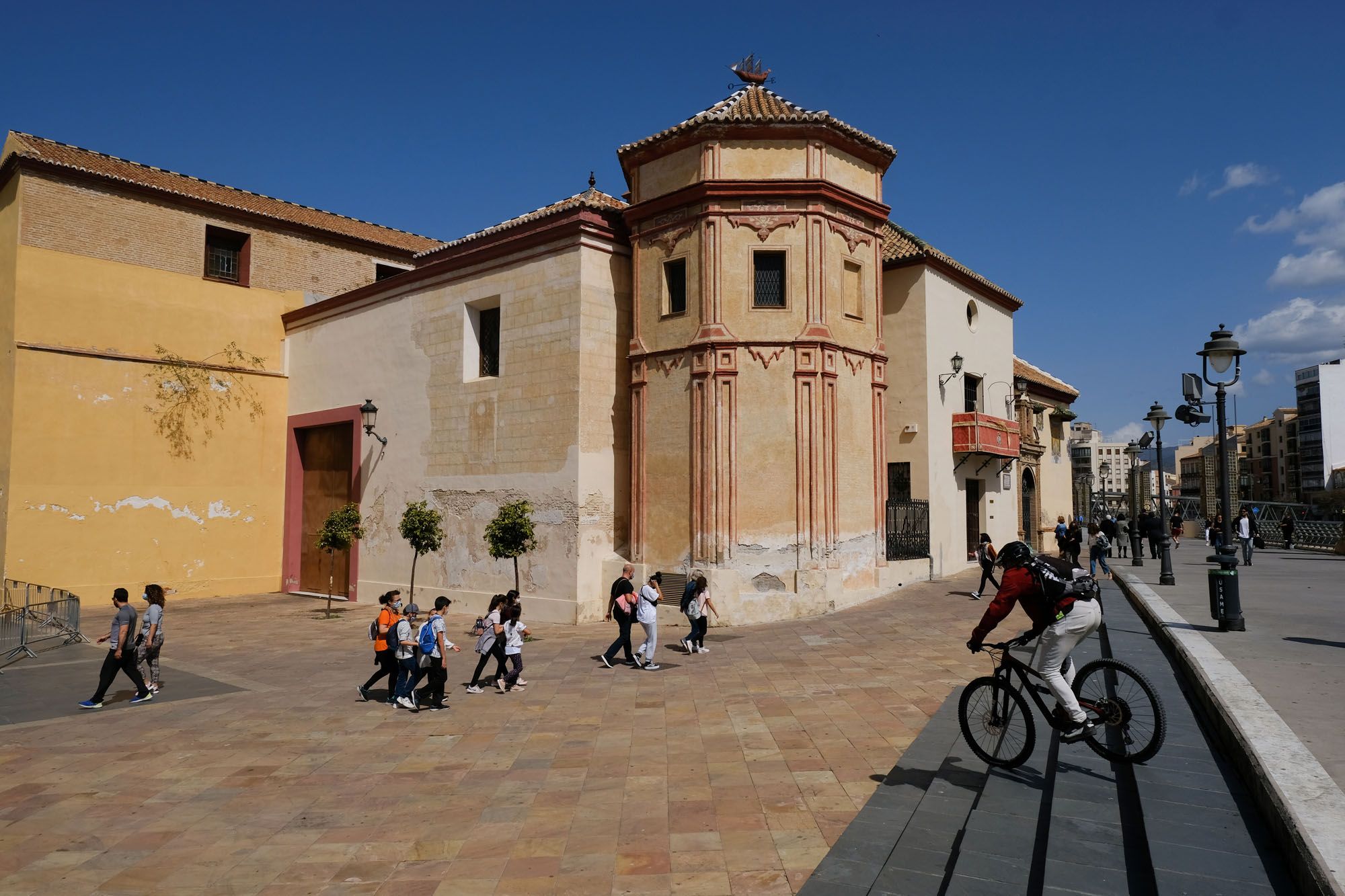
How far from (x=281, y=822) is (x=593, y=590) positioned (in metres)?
10.8

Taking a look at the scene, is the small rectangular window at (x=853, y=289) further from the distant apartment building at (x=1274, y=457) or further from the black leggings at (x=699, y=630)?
the distant apartment building at (x=1274, y=457)

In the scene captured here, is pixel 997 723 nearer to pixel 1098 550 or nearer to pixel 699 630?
pixel 699 630

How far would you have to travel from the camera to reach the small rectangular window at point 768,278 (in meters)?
16.7

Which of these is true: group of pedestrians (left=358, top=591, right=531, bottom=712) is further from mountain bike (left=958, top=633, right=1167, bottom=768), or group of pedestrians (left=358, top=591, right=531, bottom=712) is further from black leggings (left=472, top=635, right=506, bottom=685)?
mountain bike (left=958, top=633, right=1167, bottom=768)

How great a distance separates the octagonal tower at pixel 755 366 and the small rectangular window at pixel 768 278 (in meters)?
0.03

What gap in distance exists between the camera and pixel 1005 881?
4559 mm

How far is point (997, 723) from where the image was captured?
6289mm

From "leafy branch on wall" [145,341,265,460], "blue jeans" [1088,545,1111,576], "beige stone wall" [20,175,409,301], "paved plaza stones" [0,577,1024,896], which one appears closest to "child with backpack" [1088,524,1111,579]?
"blue jeans" [1088,545,1111,576]

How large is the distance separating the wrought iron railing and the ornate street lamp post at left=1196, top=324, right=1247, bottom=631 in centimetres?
893

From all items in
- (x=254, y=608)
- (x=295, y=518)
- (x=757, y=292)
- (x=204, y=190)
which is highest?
(x=204, y=190)

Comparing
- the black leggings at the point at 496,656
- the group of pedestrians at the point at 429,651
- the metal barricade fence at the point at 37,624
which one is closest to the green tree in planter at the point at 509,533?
the group of pedestrians at the point at 429,651

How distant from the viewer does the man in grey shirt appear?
10.4 m

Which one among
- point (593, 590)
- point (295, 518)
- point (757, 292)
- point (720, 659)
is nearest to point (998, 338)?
point (757, 292)

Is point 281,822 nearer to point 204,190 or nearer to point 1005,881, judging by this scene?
point 1005,881
